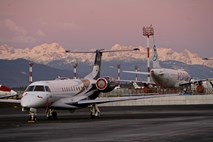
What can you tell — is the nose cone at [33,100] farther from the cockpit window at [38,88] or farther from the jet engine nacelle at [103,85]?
the jet engine nacelle at [103,85]

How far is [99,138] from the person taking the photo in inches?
1144

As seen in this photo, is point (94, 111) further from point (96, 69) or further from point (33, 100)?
point (96, 69)

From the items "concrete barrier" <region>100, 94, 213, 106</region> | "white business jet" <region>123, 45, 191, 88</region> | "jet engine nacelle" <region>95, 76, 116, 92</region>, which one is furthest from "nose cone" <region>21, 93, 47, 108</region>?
"white business jet" <region>123, 45, 191, 88</region>

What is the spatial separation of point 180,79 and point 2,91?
43570 mm

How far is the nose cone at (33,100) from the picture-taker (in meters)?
46.8

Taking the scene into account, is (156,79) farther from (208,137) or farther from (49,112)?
(208,137)

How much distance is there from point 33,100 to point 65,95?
5.50 m

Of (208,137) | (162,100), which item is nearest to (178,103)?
(162,100)

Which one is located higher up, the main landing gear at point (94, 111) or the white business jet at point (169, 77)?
the white business jet at point (169, 77)

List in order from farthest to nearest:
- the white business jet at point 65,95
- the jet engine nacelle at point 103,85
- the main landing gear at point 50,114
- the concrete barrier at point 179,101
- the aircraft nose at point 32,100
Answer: the concrete barrier at point 179,101 < the jet engine nacelle at point 103,85 < the main landing gear at point 50,114 < the white business jet at point 65,95 < the aircraft nose at point 32,100

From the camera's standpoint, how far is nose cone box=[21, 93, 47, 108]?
46819 mm

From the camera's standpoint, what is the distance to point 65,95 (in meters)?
52.6

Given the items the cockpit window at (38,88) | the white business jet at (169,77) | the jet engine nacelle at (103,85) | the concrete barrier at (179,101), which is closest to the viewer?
the cockpit window at (38,88)

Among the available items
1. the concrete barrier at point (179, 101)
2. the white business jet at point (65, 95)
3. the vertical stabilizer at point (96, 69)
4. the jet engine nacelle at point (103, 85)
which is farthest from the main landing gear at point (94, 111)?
the concrete barrier at point (179, 101)
